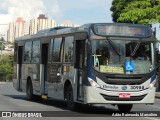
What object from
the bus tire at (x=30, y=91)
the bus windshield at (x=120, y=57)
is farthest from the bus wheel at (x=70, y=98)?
the bus tire at (x=30, y=91)

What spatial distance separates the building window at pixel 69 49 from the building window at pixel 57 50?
2.20ft

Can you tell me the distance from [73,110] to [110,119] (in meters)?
3.13

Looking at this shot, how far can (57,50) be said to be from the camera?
19.5 meters

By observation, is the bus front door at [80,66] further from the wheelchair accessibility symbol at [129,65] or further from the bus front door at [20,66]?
the bus front door at [20,66]

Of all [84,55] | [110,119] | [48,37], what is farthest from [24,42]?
[110,119]

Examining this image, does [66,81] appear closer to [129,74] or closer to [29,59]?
[129,74]

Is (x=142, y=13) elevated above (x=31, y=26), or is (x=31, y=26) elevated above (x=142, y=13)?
(x=31, y=26)

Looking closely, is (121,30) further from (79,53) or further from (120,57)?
(79,53)

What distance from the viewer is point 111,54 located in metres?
16.3

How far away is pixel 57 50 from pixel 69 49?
4.39ft

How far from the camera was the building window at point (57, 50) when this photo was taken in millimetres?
19244

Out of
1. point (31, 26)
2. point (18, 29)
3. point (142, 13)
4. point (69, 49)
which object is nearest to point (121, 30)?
point (69, 49)

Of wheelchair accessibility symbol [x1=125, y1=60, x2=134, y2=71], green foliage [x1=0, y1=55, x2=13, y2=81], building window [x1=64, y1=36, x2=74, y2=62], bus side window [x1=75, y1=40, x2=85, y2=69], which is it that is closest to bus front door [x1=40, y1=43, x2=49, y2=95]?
building window [x1=64, y1=36, x2=74, y2=62]

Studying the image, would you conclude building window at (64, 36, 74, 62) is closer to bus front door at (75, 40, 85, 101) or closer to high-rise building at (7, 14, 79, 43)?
bus front door at (75, 40, 85, 101)
